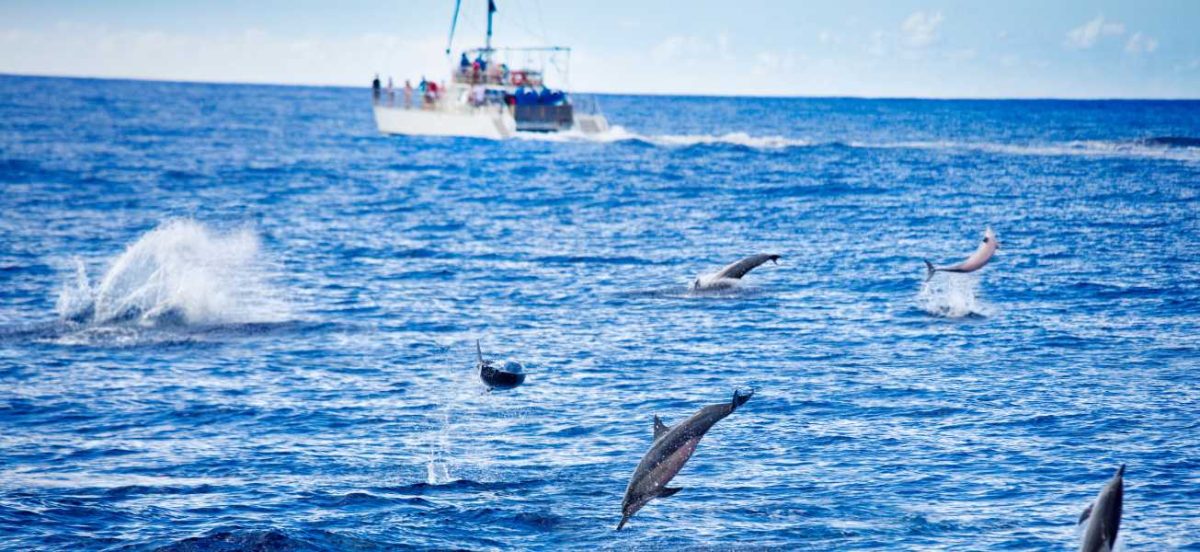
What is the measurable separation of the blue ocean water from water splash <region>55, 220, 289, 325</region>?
0.49 ft

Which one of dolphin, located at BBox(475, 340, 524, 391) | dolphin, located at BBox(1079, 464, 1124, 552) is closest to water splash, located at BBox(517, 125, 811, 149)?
dolphin, located at BBox(475, 340, 524, 391)

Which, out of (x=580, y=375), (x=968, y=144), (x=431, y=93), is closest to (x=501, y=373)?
(x=580, y=375)

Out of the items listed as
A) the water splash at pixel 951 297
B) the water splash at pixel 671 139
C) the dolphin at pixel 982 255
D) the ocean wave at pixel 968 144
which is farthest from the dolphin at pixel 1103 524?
the water splash at pixel 671 139

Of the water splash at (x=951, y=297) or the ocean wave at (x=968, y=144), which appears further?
the ocean wave at (x=968, y=144)

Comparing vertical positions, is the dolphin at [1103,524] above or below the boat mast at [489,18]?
below

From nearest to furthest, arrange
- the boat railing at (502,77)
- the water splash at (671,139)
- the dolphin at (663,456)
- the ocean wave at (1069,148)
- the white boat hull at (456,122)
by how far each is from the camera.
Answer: the dolphin at (663,456) < the ocean wave at (1069,148) < the boat railing at (502,77) < the white boat hull at (456,122) < the water splash at (671,139)

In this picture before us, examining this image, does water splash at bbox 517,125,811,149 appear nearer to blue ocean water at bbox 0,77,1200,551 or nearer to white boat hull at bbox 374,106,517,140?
white boat hull at bbox 374,106,517,140

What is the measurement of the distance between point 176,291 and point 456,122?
221 feet

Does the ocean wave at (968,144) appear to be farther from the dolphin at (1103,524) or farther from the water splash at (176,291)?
the dolphin at (1103,524)

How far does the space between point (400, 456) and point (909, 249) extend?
27429 mm

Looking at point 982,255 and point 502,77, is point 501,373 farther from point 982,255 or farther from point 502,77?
point 502,77

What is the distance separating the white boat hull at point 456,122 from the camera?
93.5 m

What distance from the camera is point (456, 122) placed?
96.5m

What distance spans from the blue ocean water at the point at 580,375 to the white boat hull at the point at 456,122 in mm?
39335
